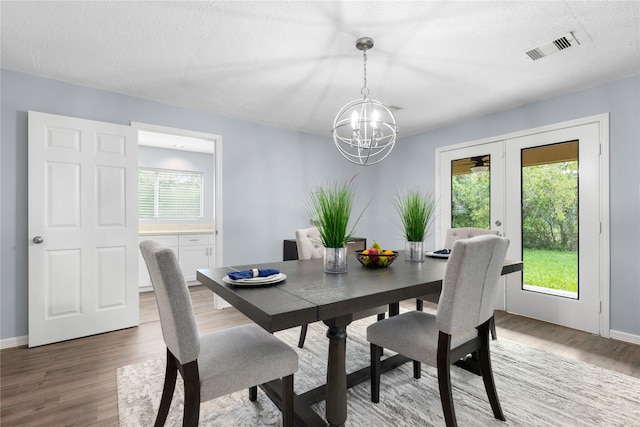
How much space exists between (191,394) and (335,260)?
0.98m

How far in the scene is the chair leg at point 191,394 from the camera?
123cm

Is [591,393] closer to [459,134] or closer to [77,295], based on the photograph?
[459,134]

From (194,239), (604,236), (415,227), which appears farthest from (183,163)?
(604,236)

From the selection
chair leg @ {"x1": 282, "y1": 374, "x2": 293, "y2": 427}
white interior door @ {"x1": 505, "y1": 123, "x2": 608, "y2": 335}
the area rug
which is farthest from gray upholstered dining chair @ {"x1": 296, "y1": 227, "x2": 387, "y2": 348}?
white interior door @ {"x1": 505, "y1": 123, "x2": 608, "y2": 335}

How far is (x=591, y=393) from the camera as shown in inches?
77.9

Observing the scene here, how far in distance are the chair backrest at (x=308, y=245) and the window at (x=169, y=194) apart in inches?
149

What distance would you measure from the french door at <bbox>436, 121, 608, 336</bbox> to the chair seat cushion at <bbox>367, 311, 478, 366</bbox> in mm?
2241

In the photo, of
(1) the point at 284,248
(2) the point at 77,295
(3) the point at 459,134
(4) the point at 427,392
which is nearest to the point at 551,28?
(3) the point at 459,134

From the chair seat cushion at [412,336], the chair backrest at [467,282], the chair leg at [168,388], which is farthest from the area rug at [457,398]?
the chair backrest at [467,282]

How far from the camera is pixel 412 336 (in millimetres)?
1681

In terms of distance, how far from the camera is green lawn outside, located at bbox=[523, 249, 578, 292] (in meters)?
3.21

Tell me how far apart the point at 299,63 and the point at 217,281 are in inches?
74.5

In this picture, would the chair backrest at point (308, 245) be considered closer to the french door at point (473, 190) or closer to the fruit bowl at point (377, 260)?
the fruit bowl at point (377, 260)

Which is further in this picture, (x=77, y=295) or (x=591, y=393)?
(x=77, y=295)
